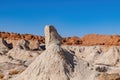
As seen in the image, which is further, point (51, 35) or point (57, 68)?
point (51, 35)

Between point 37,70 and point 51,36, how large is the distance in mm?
8239

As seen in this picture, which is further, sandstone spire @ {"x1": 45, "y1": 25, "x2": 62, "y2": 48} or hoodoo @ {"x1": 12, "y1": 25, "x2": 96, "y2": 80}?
sandstone spire @ {"x1": 45, "y1": 25, "x2": 62, "y2": 48}

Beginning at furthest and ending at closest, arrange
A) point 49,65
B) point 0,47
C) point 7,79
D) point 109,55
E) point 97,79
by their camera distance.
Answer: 1. point 0,47
2. point 109,55
3. point 7,79
4. point 49,65
5. point 97,79

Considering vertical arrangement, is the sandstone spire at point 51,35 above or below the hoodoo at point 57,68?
above

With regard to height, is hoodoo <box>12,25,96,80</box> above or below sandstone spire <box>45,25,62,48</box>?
below

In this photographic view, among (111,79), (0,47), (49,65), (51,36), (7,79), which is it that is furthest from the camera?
(0,47)

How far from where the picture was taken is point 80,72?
94.8 ft

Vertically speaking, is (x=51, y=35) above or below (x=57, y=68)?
above

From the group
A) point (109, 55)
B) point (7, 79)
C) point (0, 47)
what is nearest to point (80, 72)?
point (7, 79)

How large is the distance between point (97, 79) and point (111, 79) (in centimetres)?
297

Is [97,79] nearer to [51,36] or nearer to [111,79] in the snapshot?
[111,79]

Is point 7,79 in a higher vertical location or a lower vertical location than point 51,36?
lower

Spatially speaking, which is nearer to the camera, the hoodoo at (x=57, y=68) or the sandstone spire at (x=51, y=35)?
the hoodoo at (x=57, y=68)

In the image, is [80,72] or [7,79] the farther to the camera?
[7,79]
